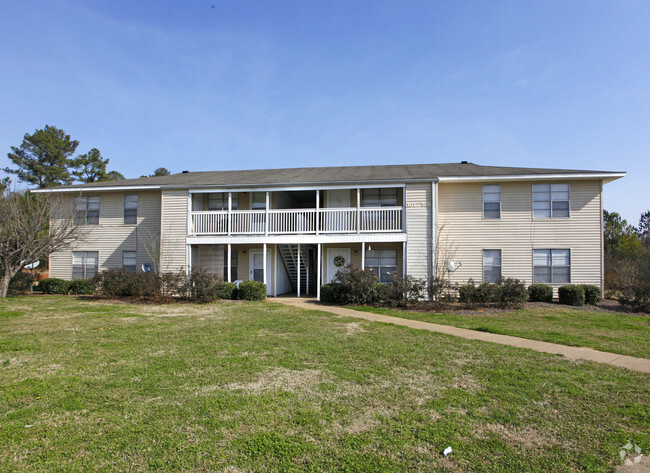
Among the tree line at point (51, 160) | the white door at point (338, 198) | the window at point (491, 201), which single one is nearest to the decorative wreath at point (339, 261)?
the white door at point (338, 198)

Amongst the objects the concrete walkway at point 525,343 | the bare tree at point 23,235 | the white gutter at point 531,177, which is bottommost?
the concrete walkway at point 525,343

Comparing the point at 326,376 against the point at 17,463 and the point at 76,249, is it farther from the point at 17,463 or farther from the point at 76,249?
the point at 76,249

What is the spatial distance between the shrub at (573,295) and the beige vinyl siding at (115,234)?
1702cm

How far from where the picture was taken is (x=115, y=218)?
18.0 metres

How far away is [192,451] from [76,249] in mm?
18271

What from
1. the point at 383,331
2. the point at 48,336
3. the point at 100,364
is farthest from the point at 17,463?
the point at 383,331

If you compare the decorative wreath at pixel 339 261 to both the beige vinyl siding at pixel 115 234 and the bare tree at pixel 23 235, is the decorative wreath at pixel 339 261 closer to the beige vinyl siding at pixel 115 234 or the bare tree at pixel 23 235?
the beige vinyl siding at pixel 115 234

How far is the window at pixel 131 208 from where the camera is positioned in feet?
58.8

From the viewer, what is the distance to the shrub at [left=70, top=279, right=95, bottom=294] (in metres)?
16.2

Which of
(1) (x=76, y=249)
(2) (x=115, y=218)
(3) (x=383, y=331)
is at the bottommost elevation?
(3) (x=383, y=331)

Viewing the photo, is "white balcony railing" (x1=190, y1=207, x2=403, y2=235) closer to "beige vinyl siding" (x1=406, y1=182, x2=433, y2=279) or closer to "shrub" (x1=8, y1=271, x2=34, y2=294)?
"beige vinyl siding" (x1=406, y1=182, x2=433, y2=279)

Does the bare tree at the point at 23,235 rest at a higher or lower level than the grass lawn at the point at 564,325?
higher

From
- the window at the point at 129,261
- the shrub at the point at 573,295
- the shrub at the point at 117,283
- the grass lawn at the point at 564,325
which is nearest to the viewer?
the grass lawn at the point at 564,325

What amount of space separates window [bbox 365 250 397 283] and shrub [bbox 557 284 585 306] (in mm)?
6358
